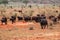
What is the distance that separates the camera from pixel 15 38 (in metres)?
23.5

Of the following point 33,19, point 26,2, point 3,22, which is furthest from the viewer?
point 26,2

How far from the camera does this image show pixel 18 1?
120812mm

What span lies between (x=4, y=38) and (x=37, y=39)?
2877mm

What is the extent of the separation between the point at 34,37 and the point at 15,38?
1755 millimetres

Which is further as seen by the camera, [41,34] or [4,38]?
[41,34]

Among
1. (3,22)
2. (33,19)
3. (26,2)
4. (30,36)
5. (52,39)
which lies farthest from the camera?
(26,2)

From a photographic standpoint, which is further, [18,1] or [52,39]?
[18,1]

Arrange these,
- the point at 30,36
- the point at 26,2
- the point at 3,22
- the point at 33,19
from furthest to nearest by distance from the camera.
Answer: the point at 26,2 → the point at 33,19 → the point at 3,22 → the point at 30,36

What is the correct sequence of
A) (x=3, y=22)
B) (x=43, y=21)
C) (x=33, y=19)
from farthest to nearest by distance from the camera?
(x=33, y=19) < (x=3, y=22) < (x=43, y=21)

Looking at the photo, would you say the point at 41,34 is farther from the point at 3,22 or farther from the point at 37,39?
the point at 3,22

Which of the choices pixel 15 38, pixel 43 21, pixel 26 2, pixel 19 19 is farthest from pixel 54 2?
pixel 15 38

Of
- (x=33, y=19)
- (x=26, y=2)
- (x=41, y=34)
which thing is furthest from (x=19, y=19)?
(x=26, y=2)

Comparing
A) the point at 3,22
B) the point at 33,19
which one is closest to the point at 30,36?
the point at 3,22

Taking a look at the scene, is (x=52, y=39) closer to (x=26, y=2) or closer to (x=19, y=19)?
(x=19, y=19)
